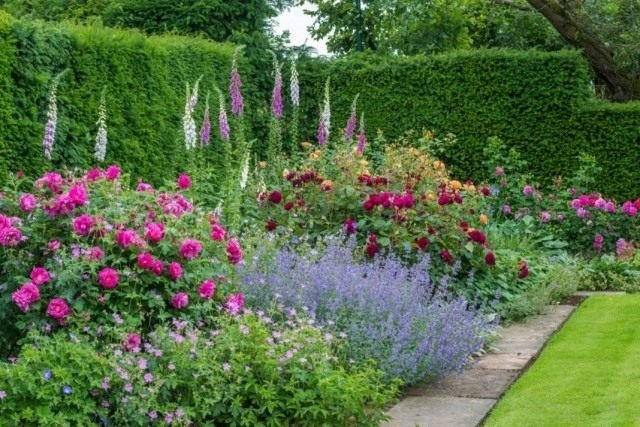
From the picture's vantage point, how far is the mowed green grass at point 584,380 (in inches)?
175

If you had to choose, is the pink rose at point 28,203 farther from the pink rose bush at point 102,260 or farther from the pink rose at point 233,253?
the pink rose at point 233,253

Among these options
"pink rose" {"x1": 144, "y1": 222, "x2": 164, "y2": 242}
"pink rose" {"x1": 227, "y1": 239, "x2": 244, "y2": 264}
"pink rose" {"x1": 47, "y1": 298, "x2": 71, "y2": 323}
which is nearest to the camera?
"pink rose" {"x1": 47, "y1": 298, "x2": 71, "y2": 323}

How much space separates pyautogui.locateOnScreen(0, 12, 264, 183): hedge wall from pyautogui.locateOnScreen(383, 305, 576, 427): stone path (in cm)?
339

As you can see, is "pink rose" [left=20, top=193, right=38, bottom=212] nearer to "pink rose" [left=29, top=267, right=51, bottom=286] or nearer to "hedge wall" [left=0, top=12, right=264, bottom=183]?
"pink rose" [left=29, top=267, right=51, bottom=286]

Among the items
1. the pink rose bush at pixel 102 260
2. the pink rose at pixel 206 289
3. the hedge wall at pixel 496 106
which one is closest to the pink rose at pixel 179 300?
the pink rose bush at pixel 102 260

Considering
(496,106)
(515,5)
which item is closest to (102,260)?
(496,106)

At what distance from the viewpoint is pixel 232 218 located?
20.4 feet

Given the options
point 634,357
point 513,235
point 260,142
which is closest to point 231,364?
point 634,357

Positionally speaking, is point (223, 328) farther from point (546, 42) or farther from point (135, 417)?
point (546, 42)

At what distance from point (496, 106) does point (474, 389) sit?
7740 mm

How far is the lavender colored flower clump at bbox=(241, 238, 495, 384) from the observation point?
15.9ft

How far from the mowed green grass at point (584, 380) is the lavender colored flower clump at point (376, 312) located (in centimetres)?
39

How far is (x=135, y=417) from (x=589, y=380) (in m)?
2.55

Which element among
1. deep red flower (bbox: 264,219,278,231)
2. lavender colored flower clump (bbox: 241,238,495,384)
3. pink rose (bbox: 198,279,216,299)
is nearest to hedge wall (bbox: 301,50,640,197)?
deep red flower (bbox: 264,219,278,231)
